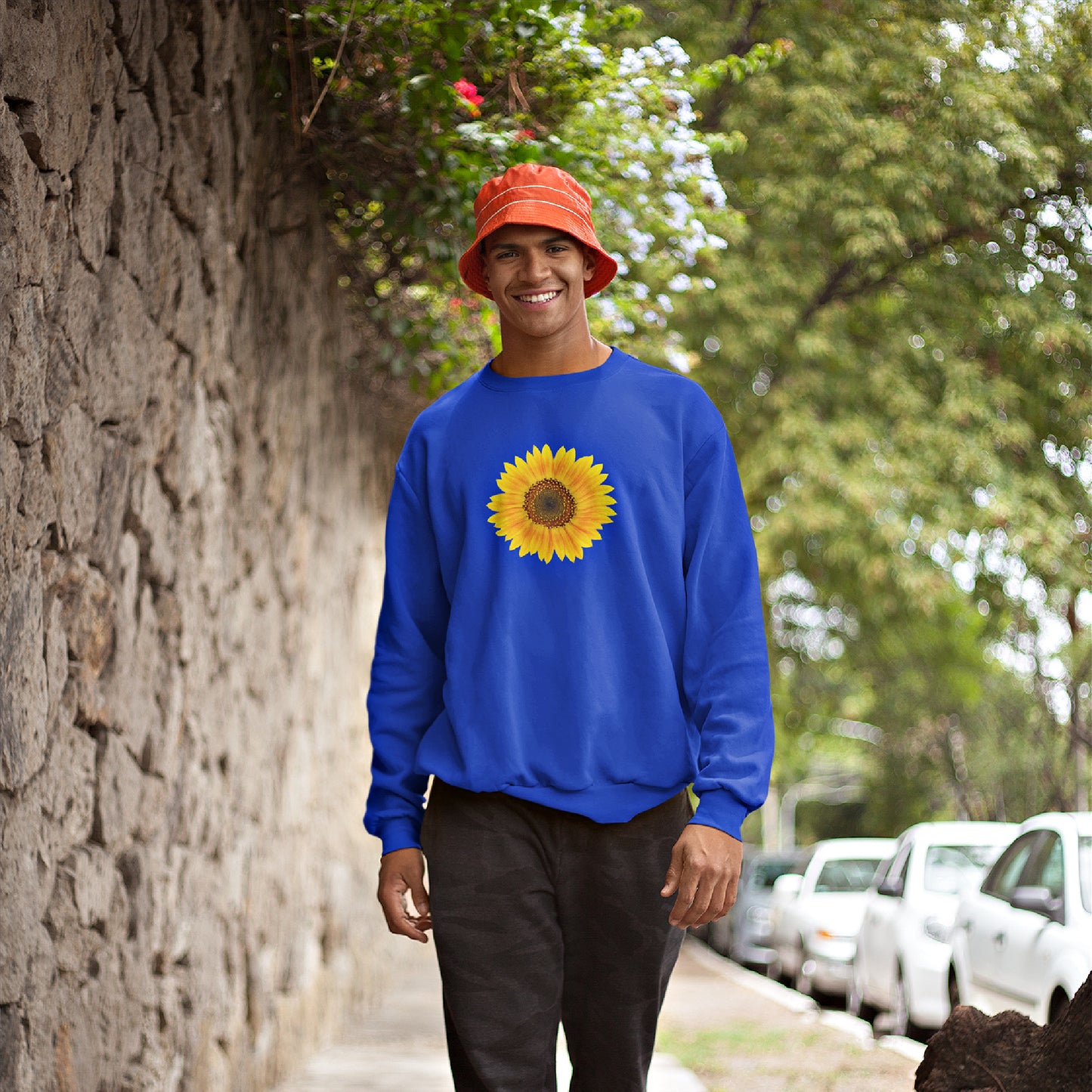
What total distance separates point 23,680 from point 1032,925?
531cm

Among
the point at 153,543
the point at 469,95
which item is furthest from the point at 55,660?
the point at 469,95

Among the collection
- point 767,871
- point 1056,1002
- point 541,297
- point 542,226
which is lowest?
point 767,871

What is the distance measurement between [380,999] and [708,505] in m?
7.05

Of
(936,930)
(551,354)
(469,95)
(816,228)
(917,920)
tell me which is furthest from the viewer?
Result: (816,228)

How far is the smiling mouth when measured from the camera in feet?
7.59

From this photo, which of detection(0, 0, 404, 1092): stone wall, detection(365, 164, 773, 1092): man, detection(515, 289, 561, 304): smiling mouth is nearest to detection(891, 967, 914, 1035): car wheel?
detection(0, 0, 404, 1092): stone wall

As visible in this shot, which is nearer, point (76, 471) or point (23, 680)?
point (23, 680)

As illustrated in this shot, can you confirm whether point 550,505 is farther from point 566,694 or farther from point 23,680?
point 23,680

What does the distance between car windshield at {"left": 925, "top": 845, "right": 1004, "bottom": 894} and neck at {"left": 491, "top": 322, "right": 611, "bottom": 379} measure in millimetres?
8206

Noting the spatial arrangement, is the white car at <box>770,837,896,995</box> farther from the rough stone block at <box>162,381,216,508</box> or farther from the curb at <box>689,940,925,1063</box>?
the rough stone block at <box>162,381,216,508</box>

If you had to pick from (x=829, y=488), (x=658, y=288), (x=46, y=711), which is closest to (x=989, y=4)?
(x=658, y=288)

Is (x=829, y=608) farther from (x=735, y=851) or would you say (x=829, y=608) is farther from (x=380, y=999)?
(x=735, y=851)

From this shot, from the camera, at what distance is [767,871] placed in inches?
782

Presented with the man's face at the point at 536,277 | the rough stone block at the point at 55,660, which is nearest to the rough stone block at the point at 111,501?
the rough stone block at the point at 55,660
